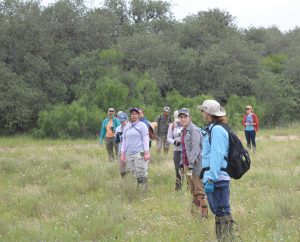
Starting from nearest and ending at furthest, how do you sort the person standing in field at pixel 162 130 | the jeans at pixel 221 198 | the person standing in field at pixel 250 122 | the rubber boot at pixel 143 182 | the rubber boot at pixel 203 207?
the jeans at pixel 221 198 < the rubber boot at pixel 203 207 < the rubber boot at pixel 143 182 < the person standing in field at pixel 250 122 < the person standing in field at pixel 162 130

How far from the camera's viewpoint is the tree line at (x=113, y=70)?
81.5 ft

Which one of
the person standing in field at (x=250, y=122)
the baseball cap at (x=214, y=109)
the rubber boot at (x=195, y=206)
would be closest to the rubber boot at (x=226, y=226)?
the baseball cap at (x=214, y=109)

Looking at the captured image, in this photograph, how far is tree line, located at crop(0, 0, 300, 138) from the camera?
81.5ft

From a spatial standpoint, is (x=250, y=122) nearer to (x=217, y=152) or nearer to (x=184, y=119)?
(x=184, y=119)

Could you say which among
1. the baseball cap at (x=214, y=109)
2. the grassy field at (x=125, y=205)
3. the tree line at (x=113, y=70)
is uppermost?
the tree line at (x=113, y=70)

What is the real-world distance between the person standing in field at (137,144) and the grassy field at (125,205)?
0.26 meters

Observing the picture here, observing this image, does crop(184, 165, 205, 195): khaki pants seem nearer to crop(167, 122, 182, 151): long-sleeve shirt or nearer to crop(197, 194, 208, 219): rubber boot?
crop(197, 194, 208, 219): rubber boot

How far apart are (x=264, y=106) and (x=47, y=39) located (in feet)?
49.4

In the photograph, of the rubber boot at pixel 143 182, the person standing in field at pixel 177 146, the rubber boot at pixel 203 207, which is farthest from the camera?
the person standing in field at pixel 177 146

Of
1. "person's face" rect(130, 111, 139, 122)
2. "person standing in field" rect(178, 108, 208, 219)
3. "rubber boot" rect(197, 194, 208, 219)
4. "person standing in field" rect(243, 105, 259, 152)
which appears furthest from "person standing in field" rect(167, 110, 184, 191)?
"person standing in field" rect(243, 105, 259, 152)

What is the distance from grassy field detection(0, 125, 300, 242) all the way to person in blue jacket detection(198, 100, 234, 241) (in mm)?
279

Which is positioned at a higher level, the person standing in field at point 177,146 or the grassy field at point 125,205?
the person standing in field at point 177,146

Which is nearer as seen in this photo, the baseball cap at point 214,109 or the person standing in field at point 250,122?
the baseball cap at point 214,109

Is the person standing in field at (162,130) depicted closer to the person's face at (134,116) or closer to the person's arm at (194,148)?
the person's face at (134,116)
